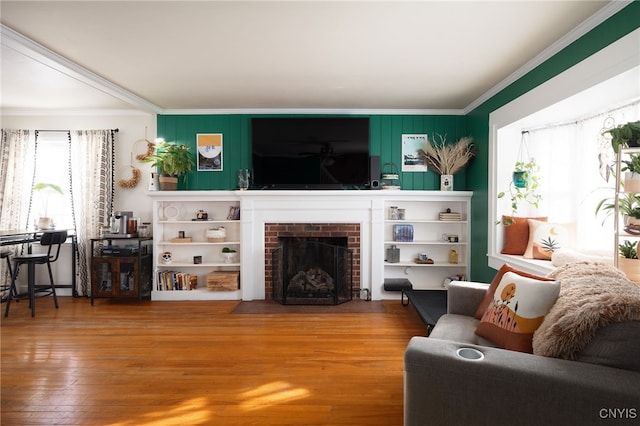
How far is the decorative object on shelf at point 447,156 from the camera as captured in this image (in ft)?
14.5

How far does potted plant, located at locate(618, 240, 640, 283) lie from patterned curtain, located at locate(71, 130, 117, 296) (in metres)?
5.32

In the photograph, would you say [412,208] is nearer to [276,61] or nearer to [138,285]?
[276,61]

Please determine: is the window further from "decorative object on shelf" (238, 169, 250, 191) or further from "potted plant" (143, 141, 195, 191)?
"potted plant" (143, 141, 195, 191)

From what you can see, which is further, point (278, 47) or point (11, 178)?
point (11, 178)

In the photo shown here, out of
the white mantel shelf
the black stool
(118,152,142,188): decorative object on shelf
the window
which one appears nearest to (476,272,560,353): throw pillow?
the window

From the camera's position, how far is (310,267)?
4.53 metres

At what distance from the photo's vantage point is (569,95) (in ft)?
8.57

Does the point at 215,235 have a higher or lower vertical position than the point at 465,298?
higher

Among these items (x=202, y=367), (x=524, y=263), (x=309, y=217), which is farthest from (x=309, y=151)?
(x=202, y=367)

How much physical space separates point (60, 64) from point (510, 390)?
3865mm

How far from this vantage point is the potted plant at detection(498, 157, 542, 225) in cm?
369

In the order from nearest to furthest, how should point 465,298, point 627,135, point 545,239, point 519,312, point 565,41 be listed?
point 519,312 → point 627,135 → point 465,298 → point 565,41 → point 545,239

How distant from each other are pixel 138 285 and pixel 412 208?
3.60 meters

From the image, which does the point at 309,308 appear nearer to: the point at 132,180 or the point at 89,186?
the point at 132,180
